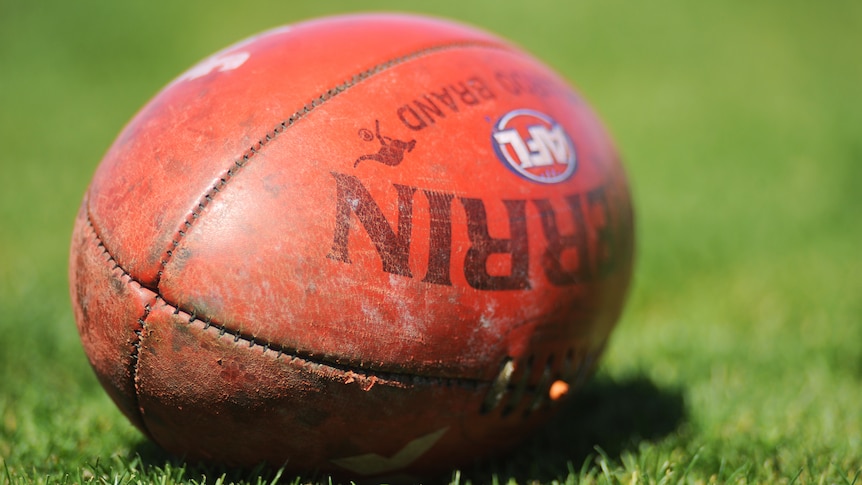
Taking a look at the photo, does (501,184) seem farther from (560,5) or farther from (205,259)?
(560,5)

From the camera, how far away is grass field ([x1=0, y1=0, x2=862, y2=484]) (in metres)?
2.98

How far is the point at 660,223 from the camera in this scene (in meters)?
5.53

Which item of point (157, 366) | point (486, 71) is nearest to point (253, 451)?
point (157, 366)

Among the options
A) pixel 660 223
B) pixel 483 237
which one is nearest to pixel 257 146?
pixel 483 237

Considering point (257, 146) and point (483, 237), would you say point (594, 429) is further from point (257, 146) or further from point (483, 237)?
point (257, 146)

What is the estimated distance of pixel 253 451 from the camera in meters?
2.46

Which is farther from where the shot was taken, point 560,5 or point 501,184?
point 560,5

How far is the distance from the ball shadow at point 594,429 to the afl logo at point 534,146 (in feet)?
2.94

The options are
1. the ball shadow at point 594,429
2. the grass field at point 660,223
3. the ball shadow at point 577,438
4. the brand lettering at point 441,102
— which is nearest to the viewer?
the brand lettering at point 441,102

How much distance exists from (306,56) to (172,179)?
556 mm

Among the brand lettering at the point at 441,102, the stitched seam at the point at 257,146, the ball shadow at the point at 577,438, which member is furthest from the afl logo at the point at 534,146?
the ball shadow at the point at 577,438

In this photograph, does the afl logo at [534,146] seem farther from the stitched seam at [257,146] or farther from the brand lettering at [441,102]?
the stitched seam at [257,146]

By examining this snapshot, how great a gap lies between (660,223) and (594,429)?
101 inches

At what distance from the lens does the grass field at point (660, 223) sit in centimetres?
298
